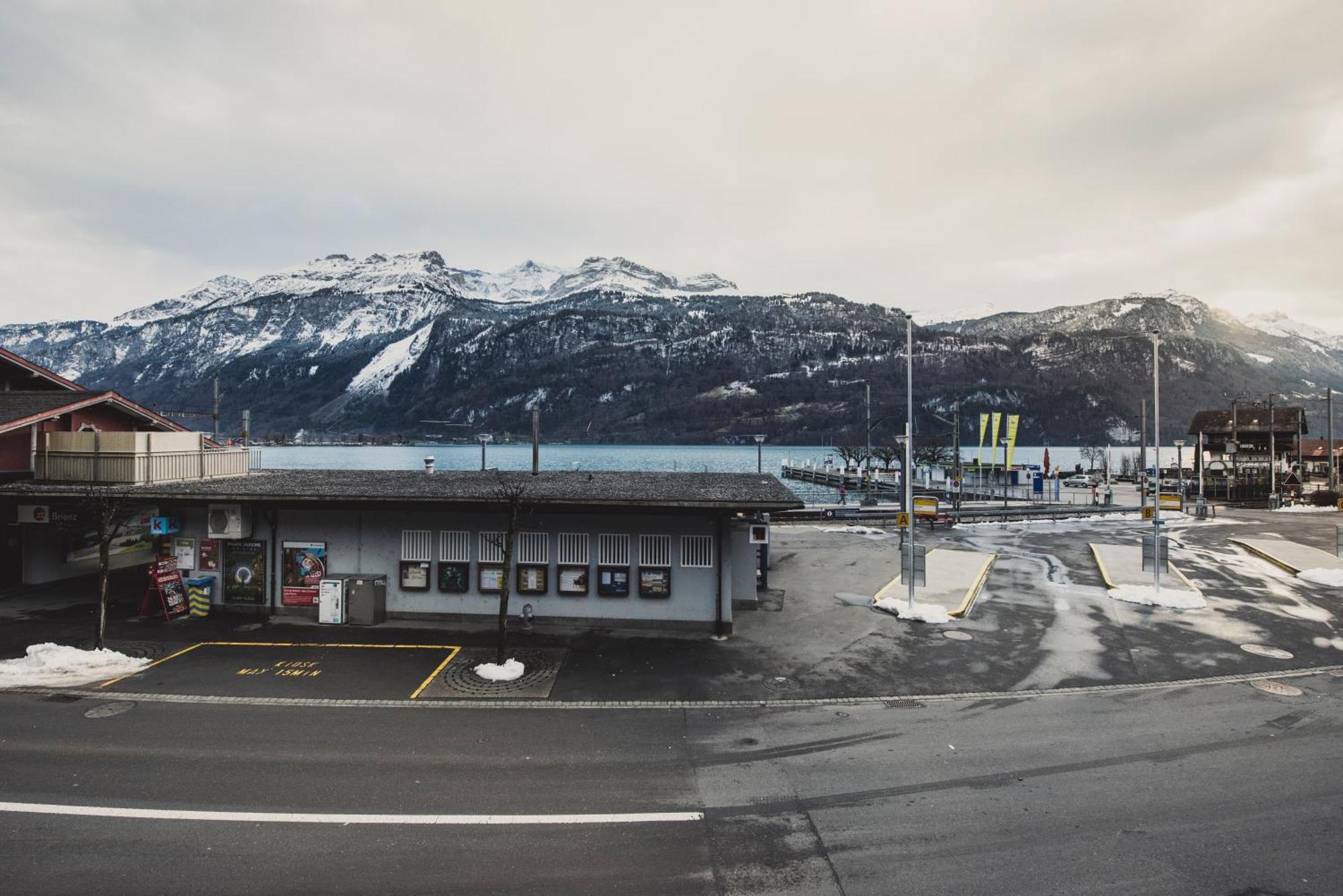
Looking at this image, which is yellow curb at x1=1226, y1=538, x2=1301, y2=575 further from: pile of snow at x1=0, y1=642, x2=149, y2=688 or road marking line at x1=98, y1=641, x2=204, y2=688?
pile of snow at x1=0, y1=642, x2=149, y2=688

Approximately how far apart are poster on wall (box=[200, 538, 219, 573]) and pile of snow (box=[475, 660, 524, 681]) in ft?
36.5

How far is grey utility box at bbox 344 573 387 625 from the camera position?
19.4 metres

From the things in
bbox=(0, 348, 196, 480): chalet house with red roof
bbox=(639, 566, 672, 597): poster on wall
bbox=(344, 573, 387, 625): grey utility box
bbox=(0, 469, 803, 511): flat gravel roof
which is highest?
bbox=(0, 348, 196, 480): chalet house with red roof

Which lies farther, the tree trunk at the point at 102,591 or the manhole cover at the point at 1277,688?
the tree trunk at the point at 102,591

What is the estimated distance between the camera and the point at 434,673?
1548 centimetres

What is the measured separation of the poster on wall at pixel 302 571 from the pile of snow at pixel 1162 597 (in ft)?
88.9

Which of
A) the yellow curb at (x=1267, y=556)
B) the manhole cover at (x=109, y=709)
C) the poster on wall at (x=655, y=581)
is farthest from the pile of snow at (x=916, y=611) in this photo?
the manhole cover at (x=109, y=709)

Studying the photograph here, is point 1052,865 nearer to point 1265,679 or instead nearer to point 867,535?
point 1265,679

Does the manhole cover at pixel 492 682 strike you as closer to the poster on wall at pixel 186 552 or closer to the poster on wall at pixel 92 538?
the poster on wall at pixel 186 552

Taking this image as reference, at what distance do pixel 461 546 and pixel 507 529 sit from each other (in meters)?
2.67

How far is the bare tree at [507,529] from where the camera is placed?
15.5 m

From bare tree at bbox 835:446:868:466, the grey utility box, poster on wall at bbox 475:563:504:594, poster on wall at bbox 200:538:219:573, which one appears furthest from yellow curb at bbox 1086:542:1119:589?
bare tree at bbox 835:446:868:466

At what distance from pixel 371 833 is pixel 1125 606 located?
23957mm

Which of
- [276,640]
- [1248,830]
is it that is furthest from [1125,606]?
[276,640]
